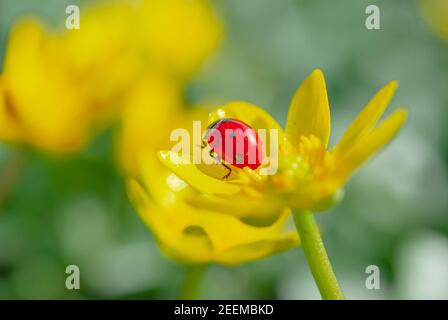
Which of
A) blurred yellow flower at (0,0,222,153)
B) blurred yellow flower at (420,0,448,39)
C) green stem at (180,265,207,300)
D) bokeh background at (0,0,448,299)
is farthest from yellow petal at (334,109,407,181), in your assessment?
blurred yellow flower at (420,0,448,39)

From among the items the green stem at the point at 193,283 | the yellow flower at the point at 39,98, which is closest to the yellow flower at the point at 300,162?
the green stem at the point at 193,283

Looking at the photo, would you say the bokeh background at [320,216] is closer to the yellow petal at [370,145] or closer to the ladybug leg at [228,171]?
the ladybug leg at [228,171]

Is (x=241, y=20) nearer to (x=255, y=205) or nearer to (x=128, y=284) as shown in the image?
(x=128, y=284)

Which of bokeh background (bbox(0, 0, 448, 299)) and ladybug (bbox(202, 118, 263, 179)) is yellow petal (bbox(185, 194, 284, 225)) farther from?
bokeh background (bbox(0, 0, 448, 299))

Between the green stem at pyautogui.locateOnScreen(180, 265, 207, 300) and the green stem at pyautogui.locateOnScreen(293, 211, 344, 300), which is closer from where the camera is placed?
the green stem at pyautogui.locateOnScreen(293, 211, 344, 300)

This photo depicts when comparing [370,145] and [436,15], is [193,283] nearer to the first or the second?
[370,145]
